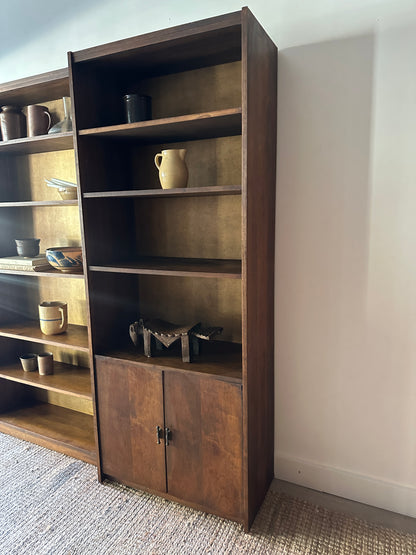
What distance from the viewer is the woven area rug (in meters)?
1.36

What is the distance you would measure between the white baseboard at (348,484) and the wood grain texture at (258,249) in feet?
0.36

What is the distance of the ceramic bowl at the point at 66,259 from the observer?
171 cm

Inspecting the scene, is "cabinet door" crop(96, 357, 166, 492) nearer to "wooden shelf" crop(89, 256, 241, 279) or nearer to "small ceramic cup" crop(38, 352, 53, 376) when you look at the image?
"wooden shelf" crop(89, 256, 241, 279)

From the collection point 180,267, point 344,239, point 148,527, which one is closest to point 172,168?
point 180,267

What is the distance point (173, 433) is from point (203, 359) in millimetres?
304

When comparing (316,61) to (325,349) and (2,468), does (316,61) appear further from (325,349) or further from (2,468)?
(2,468)

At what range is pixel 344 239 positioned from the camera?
147 cm

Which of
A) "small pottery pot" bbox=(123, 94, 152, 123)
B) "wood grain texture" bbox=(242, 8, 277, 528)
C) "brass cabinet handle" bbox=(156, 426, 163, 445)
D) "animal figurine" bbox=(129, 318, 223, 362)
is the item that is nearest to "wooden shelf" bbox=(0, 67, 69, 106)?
"small pottery pot" bbox=(123, 94, 152, 123)

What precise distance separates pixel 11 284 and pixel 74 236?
492 millimetres

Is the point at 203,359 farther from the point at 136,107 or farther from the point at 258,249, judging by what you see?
the point at 136,107

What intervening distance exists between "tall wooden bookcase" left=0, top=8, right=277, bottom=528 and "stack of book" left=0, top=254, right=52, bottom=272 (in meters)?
0.15

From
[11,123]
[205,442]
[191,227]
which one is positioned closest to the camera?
[205,442]

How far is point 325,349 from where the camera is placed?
1556 mm

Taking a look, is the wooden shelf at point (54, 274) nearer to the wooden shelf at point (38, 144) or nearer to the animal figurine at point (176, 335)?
the animal figurine at point (176, 335)
